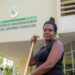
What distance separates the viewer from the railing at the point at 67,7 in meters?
9.47

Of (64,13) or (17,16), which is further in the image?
(17,16)

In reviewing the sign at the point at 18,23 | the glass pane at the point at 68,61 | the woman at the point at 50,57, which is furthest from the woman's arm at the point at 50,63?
the glass pane at the point at 68,61

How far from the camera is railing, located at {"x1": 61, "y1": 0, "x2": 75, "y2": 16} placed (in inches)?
373

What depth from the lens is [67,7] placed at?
962 cm

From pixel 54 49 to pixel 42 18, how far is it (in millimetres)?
8109

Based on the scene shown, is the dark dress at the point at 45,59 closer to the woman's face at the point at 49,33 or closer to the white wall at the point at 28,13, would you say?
the woman's face at the point at 49,33

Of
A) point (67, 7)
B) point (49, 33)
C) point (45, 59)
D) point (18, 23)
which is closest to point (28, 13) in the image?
point (18, 23)

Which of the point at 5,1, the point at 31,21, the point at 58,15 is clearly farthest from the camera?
the point at 5,1

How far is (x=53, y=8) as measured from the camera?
9898mm

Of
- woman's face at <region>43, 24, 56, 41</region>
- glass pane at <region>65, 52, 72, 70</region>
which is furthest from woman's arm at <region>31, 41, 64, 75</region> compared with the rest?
glass pane at <region>65, 52, 72, 70</region>

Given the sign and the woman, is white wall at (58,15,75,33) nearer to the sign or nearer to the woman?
the sign

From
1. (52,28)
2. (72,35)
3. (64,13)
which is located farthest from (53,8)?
(52,28)

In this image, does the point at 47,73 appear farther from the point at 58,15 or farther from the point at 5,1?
the point at 5,1

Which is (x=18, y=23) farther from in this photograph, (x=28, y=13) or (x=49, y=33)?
(x=49, y=33)
